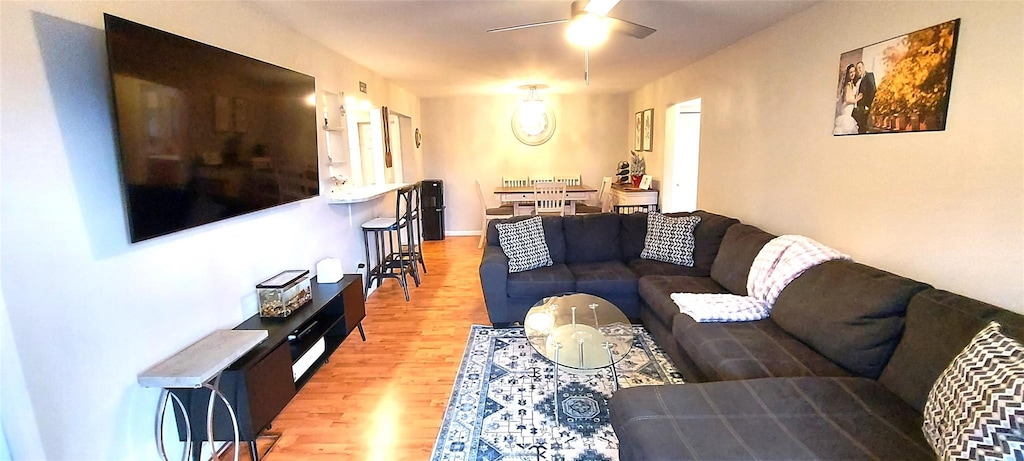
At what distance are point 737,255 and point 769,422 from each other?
1679mm

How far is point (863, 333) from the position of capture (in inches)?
71.7

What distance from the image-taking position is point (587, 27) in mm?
2418

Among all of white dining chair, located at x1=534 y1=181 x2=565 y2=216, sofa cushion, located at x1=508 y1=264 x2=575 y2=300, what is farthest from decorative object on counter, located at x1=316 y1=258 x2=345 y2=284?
white dining chair, located at x1=534 y1=181 x2=565 y2=216

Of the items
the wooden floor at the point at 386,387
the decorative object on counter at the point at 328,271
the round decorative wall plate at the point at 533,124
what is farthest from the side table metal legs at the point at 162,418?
the round decorative wall plate at the point at 533,124

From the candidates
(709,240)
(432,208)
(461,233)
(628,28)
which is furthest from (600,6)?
(461,233)

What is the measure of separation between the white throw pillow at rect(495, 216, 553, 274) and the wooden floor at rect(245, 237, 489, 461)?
0.58 meters

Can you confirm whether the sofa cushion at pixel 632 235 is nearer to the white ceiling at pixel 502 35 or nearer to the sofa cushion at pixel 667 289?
the sofa cushion at pixel 667 289

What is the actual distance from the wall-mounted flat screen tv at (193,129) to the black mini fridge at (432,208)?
420cm

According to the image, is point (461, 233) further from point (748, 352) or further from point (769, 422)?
point (769, 422)

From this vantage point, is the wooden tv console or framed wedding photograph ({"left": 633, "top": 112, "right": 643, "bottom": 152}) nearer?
the wooden tv console

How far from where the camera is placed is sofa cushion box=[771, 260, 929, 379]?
1.78m

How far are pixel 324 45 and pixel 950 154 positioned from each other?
151 inches

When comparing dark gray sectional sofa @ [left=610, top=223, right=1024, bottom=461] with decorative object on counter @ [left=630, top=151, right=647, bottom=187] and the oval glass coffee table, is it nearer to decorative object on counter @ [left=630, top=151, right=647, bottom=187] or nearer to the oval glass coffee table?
the oval glass coffee table

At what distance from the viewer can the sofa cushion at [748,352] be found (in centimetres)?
192
